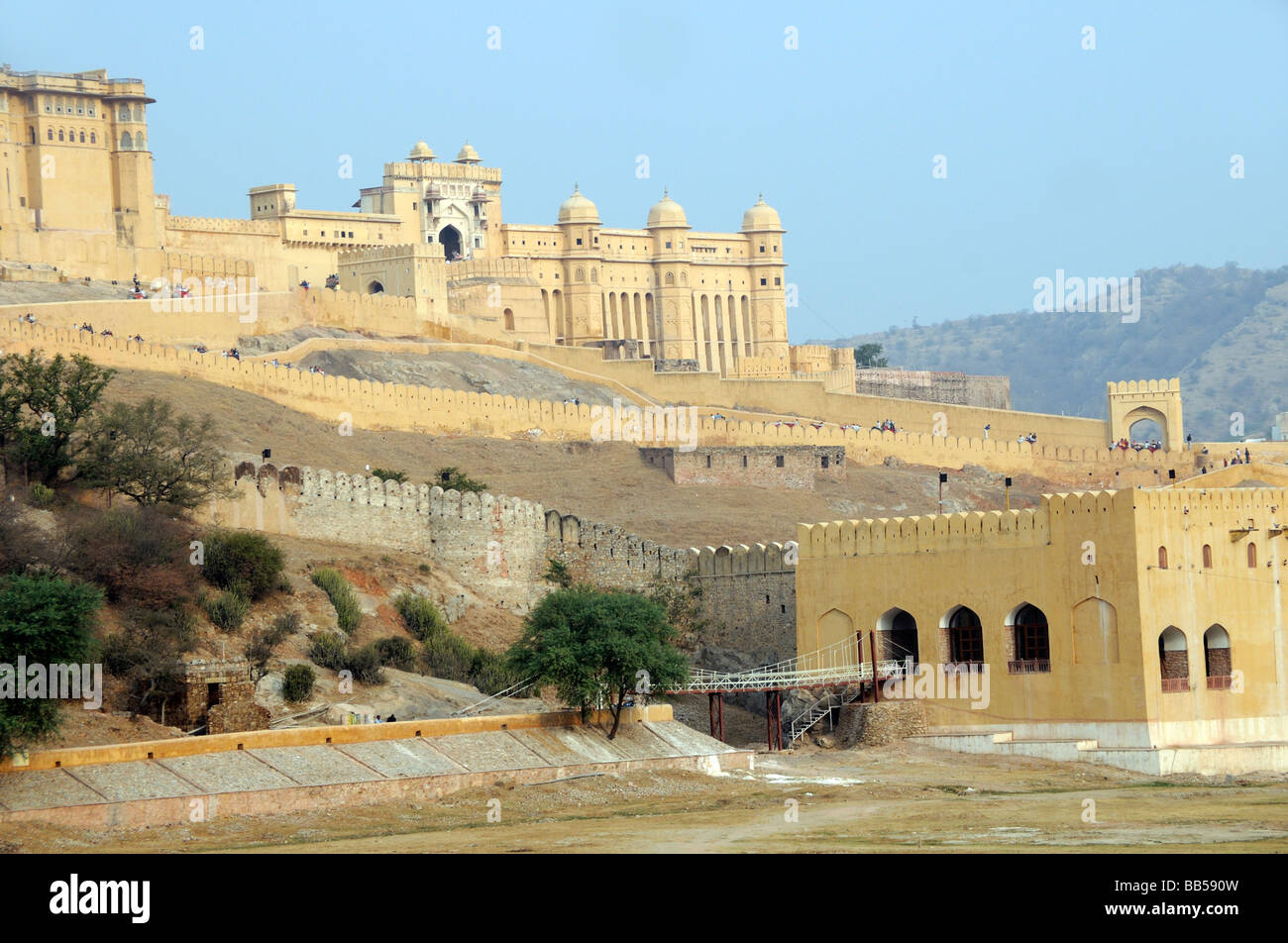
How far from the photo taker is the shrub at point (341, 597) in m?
38.0

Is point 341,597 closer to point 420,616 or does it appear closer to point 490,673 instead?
point 420,616

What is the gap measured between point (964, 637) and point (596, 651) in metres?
6.88

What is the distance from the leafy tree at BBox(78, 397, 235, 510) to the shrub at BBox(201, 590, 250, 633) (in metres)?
4.27

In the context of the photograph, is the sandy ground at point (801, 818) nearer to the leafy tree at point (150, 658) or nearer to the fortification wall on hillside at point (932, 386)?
the leafy tree at point (150, 658)

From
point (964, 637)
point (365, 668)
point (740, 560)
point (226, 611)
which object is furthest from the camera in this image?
point (740, 560)

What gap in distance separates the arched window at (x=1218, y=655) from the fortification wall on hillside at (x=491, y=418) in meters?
24.8

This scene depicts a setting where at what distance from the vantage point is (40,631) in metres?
28.7

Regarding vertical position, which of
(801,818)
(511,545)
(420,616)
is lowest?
(801,818)

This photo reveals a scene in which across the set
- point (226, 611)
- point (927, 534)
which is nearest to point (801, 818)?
point (927, 534)

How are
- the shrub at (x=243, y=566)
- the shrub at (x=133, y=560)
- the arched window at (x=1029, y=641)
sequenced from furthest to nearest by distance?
the shrub at (x=243, y=566) → the arched window at (x=1029, y=641) → the shrub at (x=133, y=560)

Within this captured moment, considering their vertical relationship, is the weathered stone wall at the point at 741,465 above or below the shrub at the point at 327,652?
above

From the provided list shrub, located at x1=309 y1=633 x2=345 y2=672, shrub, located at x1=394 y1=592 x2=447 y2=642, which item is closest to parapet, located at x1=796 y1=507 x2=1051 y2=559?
shrub, located at x1=394 y1=592 x2=447 y2=642

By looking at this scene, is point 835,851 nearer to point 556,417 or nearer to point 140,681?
point 140,681

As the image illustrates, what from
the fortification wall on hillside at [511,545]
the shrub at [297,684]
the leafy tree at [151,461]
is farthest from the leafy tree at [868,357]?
the shrub at [297,684]
